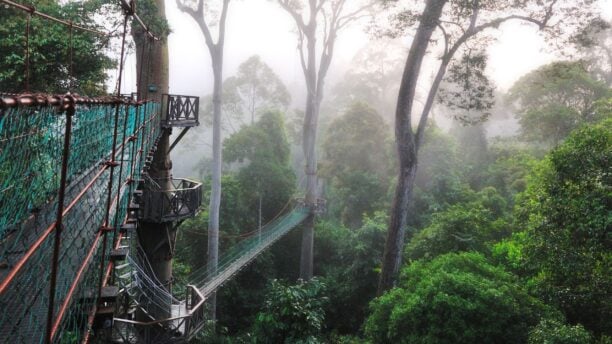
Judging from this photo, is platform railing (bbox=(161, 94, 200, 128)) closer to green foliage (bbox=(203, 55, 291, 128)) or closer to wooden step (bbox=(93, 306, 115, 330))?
wooden step (bbox=(93, 306, 115, 330))

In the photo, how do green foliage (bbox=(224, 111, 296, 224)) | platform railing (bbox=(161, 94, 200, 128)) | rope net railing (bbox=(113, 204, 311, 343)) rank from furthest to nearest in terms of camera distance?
1. green foliage (bbox=(224, 111, 296, 224))
2. platform railing (bbox=(161, 94, 200, 128))
3. rope net railing (bbox=(113, 204, 311, 343))

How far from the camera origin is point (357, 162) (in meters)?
13.5

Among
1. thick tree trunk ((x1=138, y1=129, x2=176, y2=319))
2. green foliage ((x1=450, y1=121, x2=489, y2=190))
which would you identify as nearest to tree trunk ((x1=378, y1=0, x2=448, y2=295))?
thick tree trunk ((x1=138, y1=129, x2=176, y2=319))

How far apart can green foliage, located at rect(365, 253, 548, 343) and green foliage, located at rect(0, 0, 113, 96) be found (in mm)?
4835

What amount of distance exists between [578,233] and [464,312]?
160 cm

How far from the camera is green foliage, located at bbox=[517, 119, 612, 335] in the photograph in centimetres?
426

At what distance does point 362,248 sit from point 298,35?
6361mm

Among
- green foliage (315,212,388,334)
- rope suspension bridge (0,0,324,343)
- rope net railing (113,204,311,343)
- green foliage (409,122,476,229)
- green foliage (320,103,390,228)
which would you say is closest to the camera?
rope suspension bridge (0,0,324,343)

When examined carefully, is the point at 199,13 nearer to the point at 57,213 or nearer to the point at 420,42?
the point at 420,42

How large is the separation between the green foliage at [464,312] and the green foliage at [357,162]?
300 inches

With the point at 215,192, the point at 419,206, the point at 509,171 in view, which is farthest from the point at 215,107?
the point at 509,171

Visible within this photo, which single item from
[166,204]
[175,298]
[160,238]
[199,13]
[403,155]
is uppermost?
[199,13]

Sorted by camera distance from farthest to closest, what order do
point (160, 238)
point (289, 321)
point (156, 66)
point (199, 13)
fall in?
point (199, 13) < point (156, 66) < point (289, 321) < point (160, 238)

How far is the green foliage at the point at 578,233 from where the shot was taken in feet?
14.0
